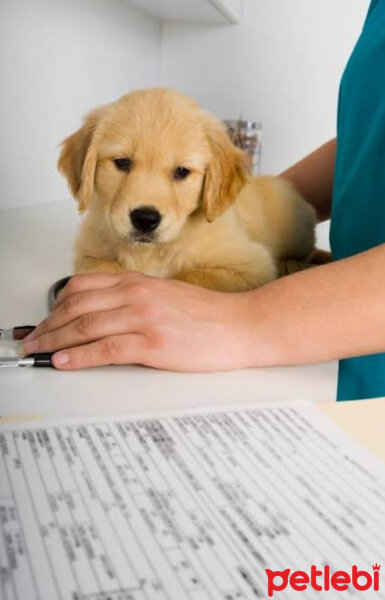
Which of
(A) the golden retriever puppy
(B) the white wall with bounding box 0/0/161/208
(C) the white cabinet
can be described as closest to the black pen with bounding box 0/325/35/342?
(A) the golden retriever puppy

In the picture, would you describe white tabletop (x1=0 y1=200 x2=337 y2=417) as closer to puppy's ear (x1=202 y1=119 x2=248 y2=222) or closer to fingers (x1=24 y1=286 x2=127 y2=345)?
fingers (x1=24 y1=286 x2=127 y2=345)

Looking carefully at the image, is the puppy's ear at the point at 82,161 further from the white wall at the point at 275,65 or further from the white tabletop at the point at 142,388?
the white wall at the point at 275,65

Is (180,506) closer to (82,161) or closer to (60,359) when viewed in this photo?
(60,359)

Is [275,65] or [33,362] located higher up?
[275,65]

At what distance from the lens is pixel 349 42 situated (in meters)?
2.29

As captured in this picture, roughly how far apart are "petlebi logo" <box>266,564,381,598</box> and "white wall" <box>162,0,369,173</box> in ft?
7.23

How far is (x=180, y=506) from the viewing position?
39 centimetres

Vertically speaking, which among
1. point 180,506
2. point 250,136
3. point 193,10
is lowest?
point 250,136

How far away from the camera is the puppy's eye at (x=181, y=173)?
3.04 ft

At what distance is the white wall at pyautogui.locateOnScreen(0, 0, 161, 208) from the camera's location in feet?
4.55

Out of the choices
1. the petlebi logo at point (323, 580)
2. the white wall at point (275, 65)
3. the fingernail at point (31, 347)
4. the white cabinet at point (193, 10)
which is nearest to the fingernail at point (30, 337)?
the fingernail at point (31, 347)

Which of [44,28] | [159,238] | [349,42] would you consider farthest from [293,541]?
[349,42]

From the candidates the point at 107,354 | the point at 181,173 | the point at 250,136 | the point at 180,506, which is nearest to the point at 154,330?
the point at 107,354

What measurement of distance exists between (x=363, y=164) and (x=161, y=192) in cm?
28
